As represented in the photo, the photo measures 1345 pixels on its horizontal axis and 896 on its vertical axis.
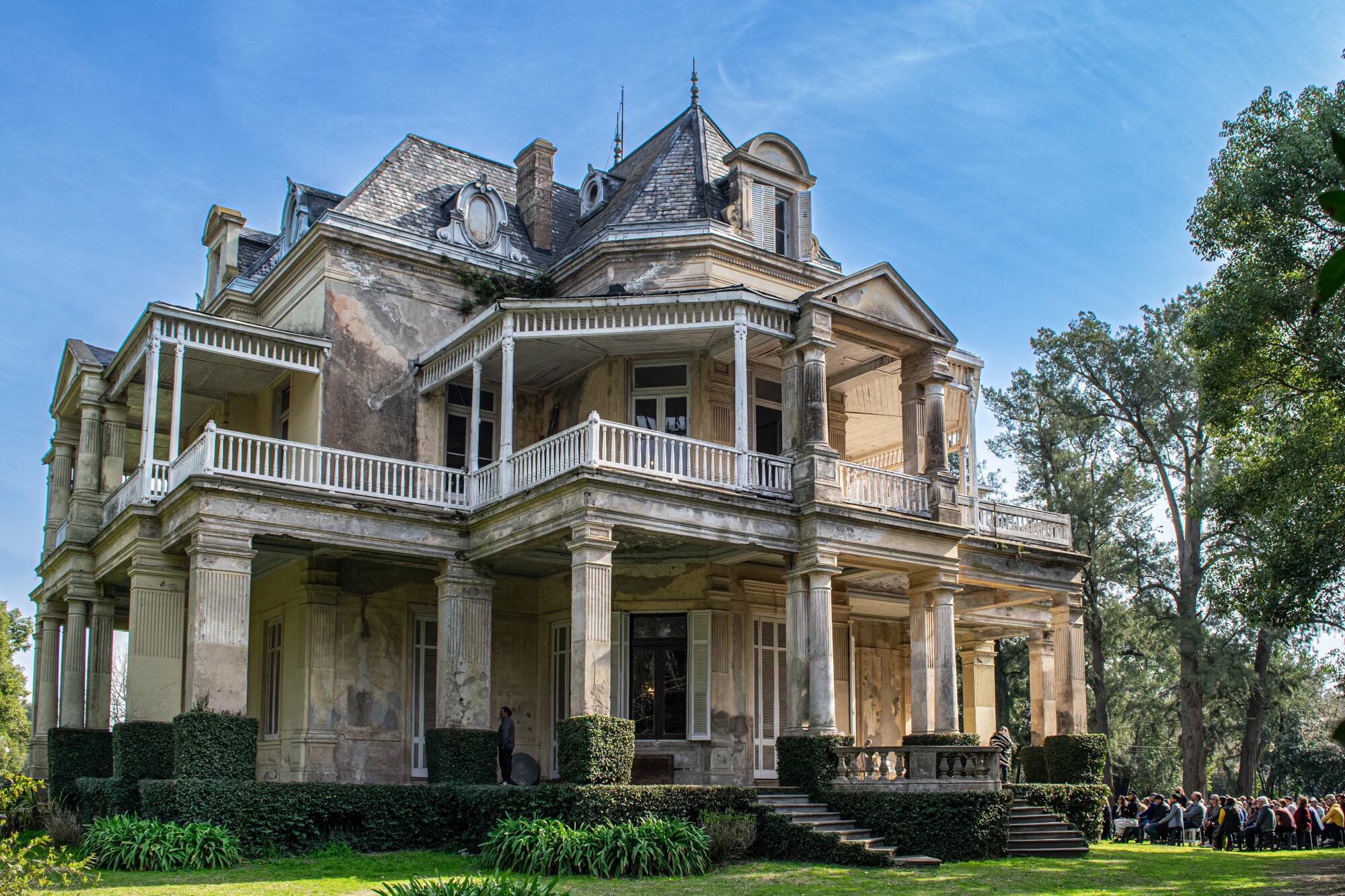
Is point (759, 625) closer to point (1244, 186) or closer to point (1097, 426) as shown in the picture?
point (1244, 186)

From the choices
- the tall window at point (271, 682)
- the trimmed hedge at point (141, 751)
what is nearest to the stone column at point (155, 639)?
the trimmed hedge at point (141, 751)

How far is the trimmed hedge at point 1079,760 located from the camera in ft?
76.6

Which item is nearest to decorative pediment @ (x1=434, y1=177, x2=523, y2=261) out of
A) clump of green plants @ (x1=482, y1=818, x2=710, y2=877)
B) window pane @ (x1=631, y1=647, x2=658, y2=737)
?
window pane @ (x1=631, y1=647, x2=658, y2=737)

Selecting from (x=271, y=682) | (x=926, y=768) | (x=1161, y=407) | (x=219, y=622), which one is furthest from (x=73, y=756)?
(x=1161, y=407)

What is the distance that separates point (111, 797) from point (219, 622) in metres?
A: 3.52

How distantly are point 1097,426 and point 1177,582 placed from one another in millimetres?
5302

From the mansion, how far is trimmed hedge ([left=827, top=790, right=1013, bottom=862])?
182 centimetres

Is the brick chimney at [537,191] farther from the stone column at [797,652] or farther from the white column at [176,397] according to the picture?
the stone column at [797,652]

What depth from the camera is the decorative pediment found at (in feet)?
84.5

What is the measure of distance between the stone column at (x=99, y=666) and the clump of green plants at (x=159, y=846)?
25.4ft

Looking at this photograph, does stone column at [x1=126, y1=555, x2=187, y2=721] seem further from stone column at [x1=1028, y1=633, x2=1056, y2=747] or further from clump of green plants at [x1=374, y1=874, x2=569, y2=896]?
stone column at [x1=1028, y1=633, x2=1056, y2=747]

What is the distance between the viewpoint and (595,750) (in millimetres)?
17641

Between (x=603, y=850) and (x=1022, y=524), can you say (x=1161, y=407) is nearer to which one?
(x=1022, y=524)

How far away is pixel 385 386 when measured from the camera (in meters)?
23.8
